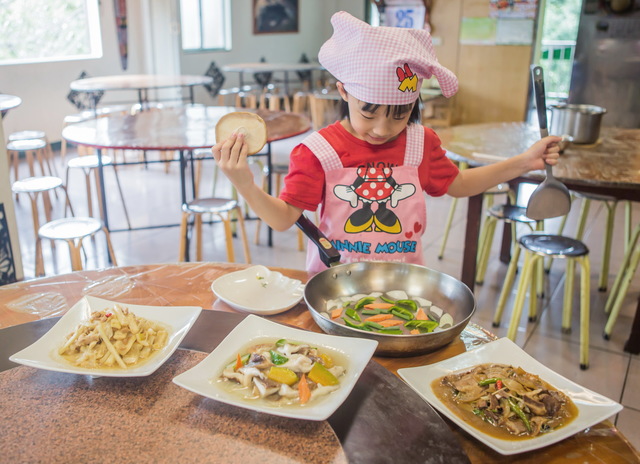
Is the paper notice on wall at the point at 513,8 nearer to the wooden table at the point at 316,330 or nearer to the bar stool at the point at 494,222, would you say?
the bar stool at the point at 494,222

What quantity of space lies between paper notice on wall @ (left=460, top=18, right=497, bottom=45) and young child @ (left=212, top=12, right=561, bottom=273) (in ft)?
19.2

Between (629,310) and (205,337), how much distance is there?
108 inches

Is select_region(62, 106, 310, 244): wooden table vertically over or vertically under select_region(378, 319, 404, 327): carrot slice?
over

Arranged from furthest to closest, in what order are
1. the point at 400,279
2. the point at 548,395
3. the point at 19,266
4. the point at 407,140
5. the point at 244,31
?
the point at 244,31, the point at 19,266, the point at 407,140, the point at 400,279, the point at 548,395

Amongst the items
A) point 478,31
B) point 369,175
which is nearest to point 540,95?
point 369,175

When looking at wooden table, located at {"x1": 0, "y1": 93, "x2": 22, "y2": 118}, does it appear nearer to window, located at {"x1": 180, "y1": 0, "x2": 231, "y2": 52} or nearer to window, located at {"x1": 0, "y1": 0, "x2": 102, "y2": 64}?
window, located at {"x1": 0, "y1": 0, "x2": 102, "y2": 64}

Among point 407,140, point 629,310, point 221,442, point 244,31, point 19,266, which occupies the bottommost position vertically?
point 629,310

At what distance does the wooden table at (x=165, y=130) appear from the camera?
3.03m

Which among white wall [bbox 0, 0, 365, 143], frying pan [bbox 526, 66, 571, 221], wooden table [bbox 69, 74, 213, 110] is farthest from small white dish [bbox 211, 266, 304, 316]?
white wall [bbox 0, 0, 365, 143]

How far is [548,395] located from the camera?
3.18 feet

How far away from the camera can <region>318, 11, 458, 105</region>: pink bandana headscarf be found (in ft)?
4.27

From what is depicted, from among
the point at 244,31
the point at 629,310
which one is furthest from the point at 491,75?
the point at 629,310

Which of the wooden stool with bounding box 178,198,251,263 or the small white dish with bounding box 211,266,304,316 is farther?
the wooden stool with bounding box 178,198,251,263

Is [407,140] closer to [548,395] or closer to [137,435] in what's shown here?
[548,395]
